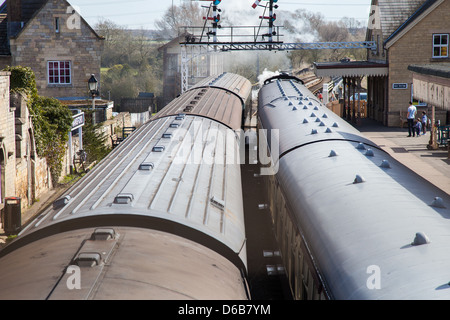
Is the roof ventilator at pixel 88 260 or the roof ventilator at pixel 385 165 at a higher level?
the roof ventilator at pixel 385 165

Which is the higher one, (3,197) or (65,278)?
(65,278)

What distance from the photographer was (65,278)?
3.81m

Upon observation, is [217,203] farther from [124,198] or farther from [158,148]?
[158,148]

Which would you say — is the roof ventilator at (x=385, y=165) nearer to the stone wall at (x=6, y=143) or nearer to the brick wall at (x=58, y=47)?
the stone wall at (x=6, y=143)

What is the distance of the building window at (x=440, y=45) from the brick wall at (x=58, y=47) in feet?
57.0

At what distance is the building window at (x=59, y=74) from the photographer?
103 feet

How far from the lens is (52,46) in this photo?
103 feet

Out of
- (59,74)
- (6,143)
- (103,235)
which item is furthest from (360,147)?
(59,74)

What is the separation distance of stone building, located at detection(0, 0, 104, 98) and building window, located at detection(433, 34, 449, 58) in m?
17.3

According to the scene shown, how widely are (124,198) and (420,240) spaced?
2.64 m

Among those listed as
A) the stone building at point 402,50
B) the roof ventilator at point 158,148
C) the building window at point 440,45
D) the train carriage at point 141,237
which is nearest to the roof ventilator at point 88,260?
the train carriage at point 141,237
